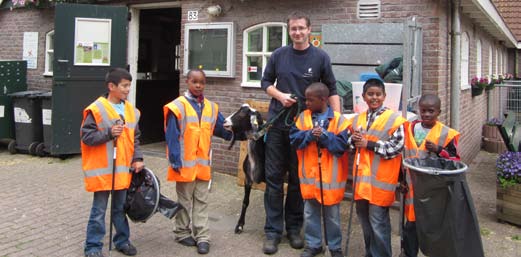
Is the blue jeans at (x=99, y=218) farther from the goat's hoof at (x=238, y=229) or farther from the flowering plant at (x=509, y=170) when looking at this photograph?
the flowering plant at (x=509, y=170)

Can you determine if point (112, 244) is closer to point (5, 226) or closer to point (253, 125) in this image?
point (5, 226)

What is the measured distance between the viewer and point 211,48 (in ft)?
22.7

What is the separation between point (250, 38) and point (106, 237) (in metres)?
3.46

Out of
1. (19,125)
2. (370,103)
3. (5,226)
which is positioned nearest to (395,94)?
(370,103)

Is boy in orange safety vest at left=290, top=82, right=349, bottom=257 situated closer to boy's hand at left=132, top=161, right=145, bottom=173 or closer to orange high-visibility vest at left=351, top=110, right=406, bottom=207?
orange high-visibility vest at left=351, top=110, right=406, bottom=207

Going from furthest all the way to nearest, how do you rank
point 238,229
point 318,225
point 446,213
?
point 238,229, point 318,225, point 446,213

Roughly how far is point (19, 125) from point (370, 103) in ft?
22.4

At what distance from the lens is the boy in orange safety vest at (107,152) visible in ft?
12.5

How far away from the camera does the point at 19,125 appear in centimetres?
830

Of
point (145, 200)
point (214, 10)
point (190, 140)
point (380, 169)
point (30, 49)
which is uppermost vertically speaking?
point (214, 10)

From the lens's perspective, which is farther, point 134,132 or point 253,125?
point 253,125

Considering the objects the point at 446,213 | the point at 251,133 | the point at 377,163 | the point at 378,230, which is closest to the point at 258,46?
the point at 251,133

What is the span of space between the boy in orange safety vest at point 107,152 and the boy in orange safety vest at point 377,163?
1.86 meters

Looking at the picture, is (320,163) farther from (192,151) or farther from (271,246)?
(192,151)
